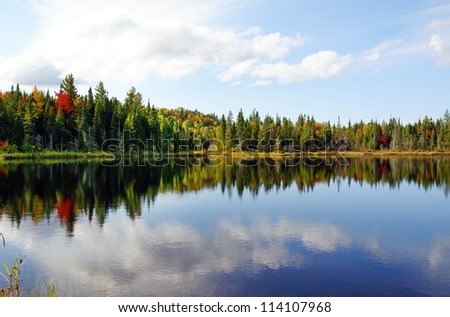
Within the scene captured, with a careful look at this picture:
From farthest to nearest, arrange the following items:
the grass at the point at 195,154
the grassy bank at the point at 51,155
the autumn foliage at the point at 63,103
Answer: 1. the autumn foliage at the point at 63,103
2. the grass at the point at 195,154
3. the grassy bank at the point at 51,155

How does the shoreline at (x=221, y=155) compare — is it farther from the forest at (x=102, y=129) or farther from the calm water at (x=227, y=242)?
the calm water at (x=227, y=242)

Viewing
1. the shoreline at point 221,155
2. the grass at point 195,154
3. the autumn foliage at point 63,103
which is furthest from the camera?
the autumn foliage at point 63,103

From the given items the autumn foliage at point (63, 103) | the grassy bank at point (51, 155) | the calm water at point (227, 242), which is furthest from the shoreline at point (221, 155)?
the calm water at point (227, 242)

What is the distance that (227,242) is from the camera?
80.0 ft

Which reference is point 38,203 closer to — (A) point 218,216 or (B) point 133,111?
(A) point 218,216

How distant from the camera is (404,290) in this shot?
16.7 meters

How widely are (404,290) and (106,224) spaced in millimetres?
20864

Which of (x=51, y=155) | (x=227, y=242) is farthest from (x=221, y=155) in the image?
(x=227, y=242)

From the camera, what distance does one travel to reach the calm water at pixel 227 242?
17281mm

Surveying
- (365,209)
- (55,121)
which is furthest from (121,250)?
(55,121)

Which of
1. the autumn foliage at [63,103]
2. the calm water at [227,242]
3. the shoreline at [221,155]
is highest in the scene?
the autumn foliage at [63,103]

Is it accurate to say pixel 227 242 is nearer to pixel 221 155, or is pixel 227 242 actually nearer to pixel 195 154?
pixel 221 155

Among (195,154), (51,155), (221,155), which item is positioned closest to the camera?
(51,155)
